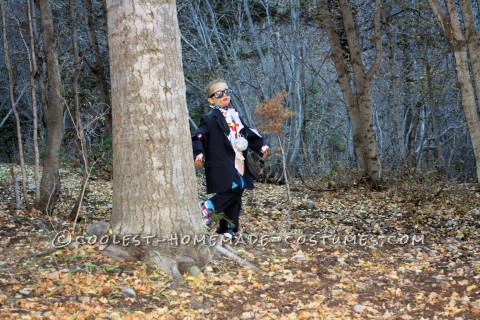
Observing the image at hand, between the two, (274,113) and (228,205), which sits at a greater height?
(274,113)

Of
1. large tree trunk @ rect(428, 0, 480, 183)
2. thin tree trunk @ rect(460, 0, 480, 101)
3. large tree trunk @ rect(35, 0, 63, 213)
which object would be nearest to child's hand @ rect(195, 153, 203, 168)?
large tree trunk @ rect(35, 0, 63, 213)

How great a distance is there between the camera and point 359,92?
11055 mm

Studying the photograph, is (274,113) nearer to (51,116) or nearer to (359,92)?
(51,116)

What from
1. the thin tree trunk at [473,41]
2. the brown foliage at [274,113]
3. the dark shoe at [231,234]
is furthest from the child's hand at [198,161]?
the thin tree trunk at [473,41]

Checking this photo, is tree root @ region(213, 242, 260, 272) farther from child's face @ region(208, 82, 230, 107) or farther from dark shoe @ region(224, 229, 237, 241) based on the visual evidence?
child's face @ region(208, 82, 230, 107)

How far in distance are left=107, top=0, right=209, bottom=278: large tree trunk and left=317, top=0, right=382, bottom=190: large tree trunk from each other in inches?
261

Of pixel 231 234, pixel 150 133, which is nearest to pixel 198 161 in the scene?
pixel 231 234

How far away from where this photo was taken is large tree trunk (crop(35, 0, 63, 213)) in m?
6.84

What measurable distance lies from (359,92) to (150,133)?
23.7ft

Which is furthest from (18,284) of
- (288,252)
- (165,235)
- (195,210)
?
(288,252)

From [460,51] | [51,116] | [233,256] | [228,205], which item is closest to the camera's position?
→ [233,256]

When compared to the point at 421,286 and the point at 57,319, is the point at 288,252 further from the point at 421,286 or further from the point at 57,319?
the point at 57,319

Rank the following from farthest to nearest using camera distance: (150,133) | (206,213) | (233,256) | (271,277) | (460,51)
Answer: (460,51), (206,213), (233,256), (271,277), (150,133)

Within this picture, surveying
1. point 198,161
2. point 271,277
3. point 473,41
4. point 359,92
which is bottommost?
point 271,277
